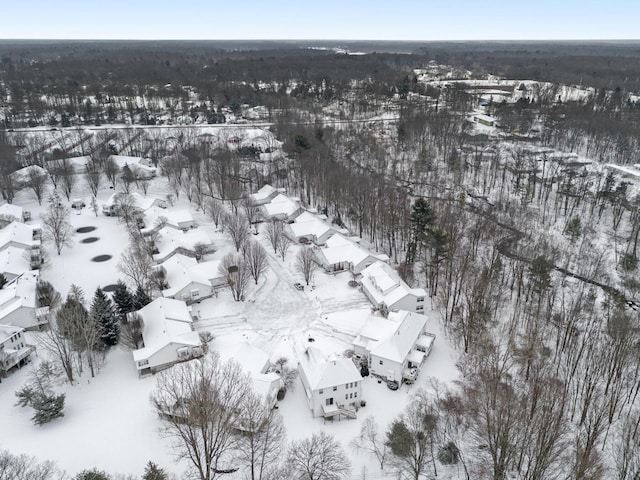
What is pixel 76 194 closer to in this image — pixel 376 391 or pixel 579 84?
pixel 376 391

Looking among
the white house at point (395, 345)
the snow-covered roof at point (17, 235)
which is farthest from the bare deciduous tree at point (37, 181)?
the white house at point (395, 345)

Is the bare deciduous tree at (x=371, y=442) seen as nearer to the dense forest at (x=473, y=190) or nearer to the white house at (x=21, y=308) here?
the dense forest at (x=473, y=190)

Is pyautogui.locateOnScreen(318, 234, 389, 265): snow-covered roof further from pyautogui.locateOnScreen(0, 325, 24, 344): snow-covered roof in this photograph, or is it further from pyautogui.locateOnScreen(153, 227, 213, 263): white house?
pyautogui.locateOnScreen(0, 325, 24, 344): snow-covered roof

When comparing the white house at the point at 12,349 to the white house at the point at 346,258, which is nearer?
the white house at the point at 12,349

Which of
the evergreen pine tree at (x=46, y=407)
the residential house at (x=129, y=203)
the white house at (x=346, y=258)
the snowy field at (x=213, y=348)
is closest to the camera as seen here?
the snowy field at (x=213, y=348)

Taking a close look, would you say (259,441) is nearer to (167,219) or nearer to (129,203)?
(167,219)

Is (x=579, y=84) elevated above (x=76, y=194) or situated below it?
above

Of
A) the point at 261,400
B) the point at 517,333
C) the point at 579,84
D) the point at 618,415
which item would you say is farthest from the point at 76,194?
the point at 579,84
